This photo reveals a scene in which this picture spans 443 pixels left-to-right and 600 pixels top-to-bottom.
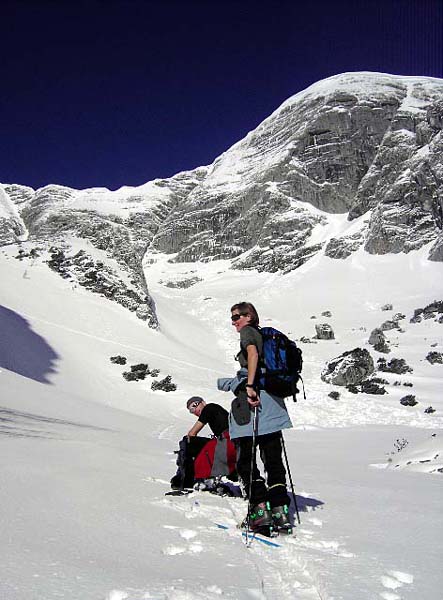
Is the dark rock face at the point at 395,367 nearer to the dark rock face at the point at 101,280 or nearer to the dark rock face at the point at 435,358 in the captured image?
the dark rock face at the point at 435,358

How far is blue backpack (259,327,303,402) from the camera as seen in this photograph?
346 centimetres

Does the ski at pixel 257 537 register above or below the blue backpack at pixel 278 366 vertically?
below

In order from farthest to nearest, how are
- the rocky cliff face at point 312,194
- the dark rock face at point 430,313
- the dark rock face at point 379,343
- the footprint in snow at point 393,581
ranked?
the rocky cliff face at point 312,194 → the dark rock face at point 430,313 → the dark rock face at point 379,343 → the footprint in snow at point 393,581

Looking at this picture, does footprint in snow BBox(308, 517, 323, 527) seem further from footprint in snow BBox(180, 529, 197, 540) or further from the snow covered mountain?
footprint in snow BBox(180, 529, 197, 540)

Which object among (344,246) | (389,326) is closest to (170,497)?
(389,326)

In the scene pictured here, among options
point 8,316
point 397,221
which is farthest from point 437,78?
point 8,316

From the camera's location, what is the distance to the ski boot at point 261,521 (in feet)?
9.92

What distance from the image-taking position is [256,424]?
134 inches

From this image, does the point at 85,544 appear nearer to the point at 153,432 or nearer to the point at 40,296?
the point at 153,432

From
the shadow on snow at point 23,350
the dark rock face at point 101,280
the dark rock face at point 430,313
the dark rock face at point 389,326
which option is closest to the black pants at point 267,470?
the shadow on snow at point 23,350

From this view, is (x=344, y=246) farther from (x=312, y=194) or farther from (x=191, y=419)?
(x=191, y=419)

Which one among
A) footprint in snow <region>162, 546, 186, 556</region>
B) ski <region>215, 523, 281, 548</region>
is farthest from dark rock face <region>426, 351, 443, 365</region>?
footprint in snow <region>162, 546, 186, 556</region>

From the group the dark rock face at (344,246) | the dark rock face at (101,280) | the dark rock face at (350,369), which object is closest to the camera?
the dark rock face at (350,369)

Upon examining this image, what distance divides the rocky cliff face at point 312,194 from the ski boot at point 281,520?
186 feet
